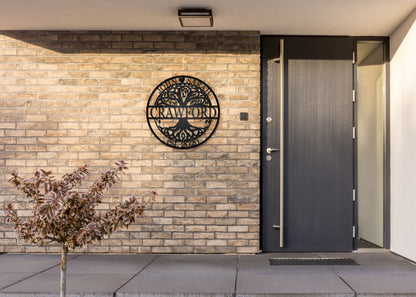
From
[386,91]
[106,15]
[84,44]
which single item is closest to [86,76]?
[84,44]

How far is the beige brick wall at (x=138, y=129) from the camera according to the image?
5.55 m

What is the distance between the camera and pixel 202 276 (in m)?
4.40

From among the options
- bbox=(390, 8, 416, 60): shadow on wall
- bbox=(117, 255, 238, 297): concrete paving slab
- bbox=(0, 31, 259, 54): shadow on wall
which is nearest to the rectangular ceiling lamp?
bbox=(0, 31, 259, 54): shadow on wall

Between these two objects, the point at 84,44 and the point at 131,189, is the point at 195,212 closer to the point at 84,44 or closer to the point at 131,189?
the point at 131,189

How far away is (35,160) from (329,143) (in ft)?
11.2

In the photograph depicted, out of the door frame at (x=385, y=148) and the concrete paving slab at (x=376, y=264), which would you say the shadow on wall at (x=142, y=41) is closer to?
the door frame at (x=385, y=148)

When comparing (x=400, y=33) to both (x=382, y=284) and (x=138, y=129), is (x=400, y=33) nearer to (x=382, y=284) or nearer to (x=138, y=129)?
(x=382, y=284)

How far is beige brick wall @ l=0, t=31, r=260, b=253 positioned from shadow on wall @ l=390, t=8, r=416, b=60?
1582mm

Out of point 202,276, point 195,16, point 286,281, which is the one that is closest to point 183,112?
point 195,16

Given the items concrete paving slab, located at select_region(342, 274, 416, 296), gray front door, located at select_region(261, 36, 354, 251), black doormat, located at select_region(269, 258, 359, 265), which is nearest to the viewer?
concrete paving slab, located at select_region(342, 274, 416, 296)

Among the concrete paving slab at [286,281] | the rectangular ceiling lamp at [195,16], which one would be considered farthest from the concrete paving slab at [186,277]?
the rectangular ceiling lamp at [195,16]

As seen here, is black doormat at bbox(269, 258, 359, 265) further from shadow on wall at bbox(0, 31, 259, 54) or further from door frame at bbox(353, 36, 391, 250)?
shadow on wall at bbox(0, 31, 259, 54)

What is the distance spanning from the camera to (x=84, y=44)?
568 centimetres

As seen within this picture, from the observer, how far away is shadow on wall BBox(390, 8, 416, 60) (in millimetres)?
5087
